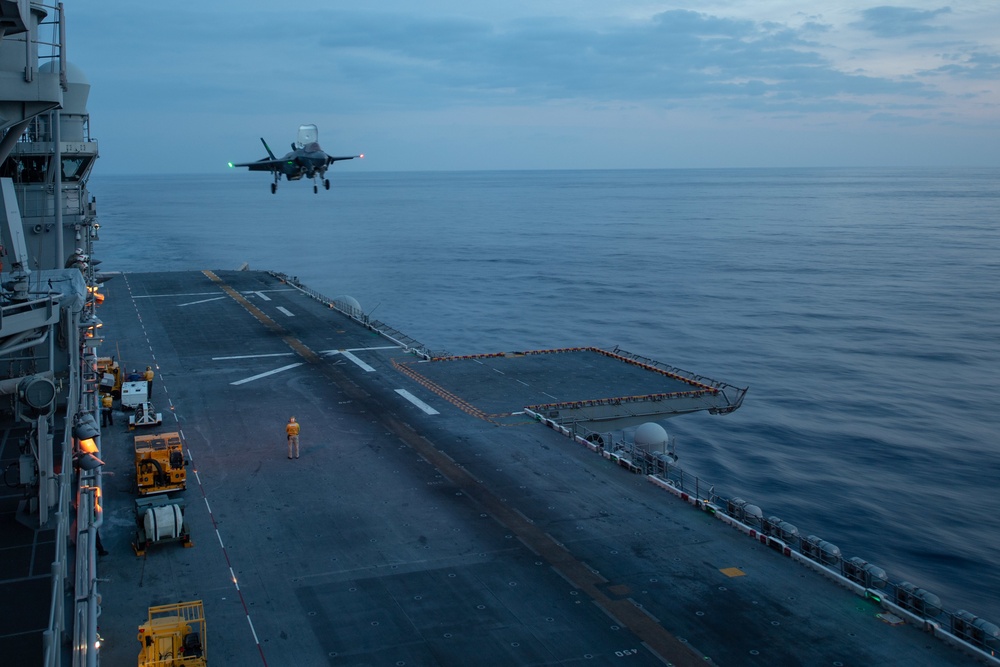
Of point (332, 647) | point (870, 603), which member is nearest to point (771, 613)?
point (870, 603)

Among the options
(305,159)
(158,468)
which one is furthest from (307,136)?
(158,468)

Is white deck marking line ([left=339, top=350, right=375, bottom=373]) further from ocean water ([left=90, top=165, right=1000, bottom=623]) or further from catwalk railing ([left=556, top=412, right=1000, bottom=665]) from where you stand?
catwalk railing ([left=556, top=412, right=1000, bottom=665])

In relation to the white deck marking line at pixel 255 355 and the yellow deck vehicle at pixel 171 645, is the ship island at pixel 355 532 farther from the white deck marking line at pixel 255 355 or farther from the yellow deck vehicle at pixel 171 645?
the white deck marking line at pixel 255 355

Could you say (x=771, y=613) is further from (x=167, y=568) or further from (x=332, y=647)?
(x=167, y=568)

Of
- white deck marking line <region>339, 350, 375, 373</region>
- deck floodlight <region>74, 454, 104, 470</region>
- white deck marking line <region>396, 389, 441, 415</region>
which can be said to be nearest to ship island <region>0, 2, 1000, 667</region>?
deck floodlight <region>74, 454, 104, 470</region>

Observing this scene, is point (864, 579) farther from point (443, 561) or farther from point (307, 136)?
point (307, 136)
